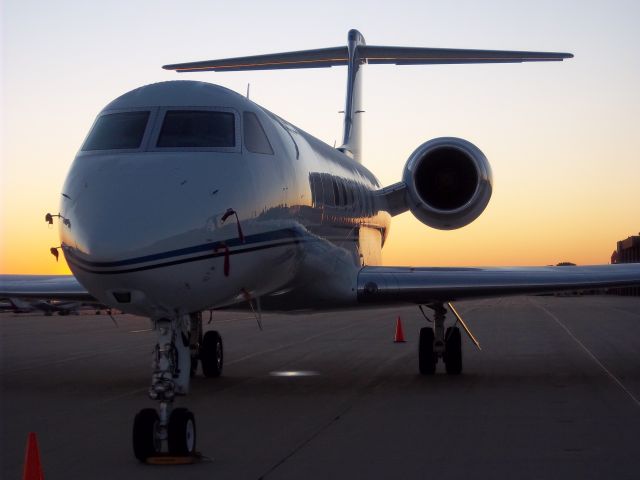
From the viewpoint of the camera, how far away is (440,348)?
15.2m

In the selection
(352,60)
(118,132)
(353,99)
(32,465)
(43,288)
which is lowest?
(32,465)

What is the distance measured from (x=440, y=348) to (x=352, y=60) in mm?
9911

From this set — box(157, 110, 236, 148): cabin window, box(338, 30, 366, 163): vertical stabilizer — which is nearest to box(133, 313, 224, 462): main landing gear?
box(157, 110, 236, 148): cabin window

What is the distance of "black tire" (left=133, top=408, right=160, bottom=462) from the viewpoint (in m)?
8.36

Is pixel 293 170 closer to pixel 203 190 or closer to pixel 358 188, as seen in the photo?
pixel 203 190

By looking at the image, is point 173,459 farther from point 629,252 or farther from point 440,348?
point 629,252

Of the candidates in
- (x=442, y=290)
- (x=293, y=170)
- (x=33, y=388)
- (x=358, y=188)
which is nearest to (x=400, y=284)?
(x=442, y=290)

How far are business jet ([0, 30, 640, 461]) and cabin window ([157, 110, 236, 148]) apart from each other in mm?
17

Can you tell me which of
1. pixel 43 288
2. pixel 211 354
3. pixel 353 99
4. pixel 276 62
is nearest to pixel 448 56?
pixel 353 99

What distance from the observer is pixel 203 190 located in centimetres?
898

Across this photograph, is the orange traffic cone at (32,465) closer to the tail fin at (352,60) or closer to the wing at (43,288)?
the wing at (43,288)

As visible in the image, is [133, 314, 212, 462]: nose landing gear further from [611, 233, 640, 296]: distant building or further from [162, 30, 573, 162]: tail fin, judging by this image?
[611, 233, 640, 296]: distant building

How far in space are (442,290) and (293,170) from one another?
10.3 ft

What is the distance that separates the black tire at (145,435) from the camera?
836 centimetres
